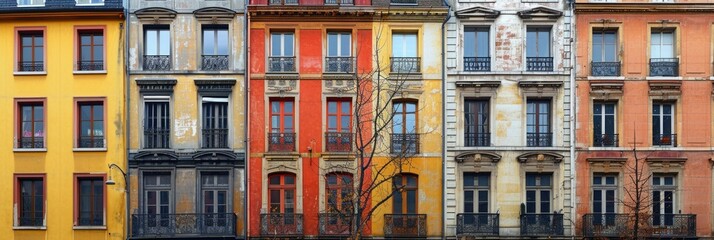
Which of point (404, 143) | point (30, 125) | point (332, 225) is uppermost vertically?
point (30, 125)

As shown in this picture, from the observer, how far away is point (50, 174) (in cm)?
2997

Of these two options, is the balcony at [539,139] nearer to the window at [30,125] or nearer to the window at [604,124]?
the window at [604,124]

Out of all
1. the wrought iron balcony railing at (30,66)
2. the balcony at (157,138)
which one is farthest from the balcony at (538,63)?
the wrought iron balcony railing at (30,66)

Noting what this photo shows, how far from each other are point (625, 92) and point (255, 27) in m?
15.2

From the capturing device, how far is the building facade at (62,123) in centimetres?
2983

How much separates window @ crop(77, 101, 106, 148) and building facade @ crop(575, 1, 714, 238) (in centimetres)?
1936

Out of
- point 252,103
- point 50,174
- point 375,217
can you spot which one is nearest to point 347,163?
point 375,217

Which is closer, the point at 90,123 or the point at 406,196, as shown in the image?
the point at 406,196

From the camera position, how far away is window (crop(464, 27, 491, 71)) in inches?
1190

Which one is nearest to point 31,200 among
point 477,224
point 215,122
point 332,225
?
point 215,122

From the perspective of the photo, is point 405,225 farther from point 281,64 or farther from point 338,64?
point 281,64

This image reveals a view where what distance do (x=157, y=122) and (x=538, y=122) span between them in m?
15.5

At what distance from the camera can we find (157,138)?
3000 centimetres

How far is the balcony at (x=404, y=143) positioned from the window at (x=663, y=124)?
9643 mm
